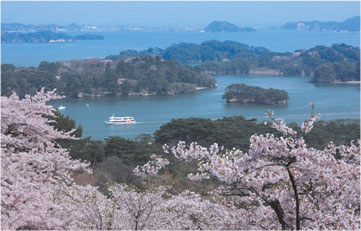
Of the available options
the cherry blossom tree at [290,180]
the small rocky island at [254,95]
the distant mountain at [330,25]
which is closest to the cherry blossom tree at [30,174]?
the cherry blossom tree at [290,180]

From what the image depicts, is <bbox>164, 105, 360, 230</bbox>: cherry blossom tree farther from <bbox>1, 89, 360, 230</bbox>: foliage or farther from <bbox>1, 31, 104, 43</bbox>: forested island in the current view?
<bbox>1, 31, 104, 43</bbox>: forested island

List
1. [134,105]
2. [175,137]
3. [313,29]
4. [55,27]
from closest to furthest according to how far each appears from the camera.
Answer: [175,137], [134,105], [55,27], [313,29]

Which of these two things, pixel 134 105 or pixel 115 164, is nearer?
pixel 115 164

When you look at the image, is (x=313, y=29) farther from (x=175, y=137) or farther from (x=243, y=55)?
(x=175, y=137)

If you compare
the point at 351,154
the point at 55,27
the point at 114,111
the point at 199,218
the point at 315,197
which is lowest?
the point at 114,111

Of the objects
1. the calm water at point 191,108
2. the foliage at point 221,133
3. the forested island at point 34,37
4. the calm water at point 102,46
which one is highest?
the forested island at point 34,37

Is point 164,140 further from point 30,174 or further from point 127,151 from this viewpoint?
point 30,174

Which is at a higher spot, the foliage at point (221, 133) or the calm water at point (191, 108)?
the foliage at point (221, 133)

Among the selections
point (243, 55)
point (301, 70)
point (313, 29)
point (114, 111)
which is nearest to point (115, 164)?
point (114, 111)

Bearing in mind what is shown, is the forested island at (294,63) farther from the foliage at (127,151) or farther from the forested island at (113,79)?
the foliage at (127,151)
